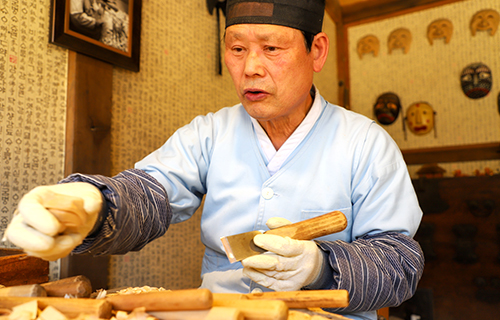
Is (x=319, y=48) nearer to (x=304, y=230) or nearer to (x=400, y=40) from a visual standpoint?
(x=304, y=230)

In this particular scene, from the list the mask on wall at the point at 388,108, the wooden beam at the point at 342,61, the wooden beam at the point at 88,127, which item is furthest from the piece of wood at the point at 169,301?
the wooden beam at the point at 342,61

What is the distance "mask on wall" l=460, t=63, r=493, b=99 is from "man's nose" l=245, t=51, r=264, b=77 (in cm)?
351

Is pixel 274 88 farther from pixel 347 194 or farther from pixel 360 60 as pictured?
pixel 360 60

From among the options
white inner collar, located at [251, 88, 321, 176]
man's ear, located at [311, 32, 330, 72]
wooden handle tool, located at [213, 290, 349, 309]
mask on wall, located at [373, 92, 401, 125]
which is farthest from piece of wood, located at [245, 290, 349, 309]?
mask on wall, located at [373, 92, 401, 125]

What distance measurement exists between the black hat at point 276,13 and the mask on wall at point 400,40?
3.46 metres

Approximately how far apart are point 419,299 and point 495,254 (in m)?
0.81

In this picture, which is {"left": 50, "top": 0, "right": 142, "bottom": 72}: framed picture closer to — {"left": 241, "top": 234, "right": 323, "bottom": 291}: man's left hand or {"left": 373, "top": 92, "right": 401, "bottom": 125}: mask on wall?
{"left": 241, "top": 234, "right": 323, "bottom": 291}: man's left hand

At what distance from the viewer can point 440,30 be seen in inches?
159

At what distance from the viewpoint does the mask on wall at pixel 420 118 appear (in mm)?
4000

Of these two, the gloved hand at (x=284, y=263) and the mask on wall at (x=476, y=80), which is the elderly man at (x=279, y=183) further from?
the mask on wall at (x=476, y=80)

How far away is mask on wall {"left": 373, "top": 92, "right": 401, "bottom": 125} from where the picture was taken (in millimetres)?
4203

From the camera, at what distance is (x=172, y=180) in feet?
4.11

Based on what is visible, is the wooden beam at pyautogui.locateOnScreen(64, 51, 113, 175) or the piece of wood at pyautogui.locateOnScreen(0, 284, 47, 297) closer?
the piece of wood at pyautogui.locateOnScreen(0, 284, 47, 297)

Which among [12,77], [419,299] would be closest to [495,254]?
[419,299]
